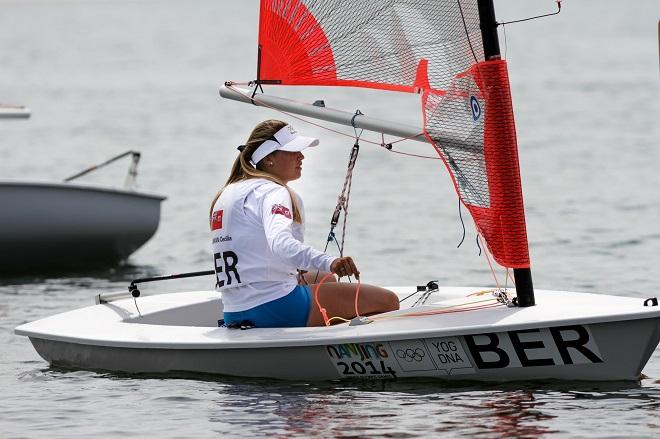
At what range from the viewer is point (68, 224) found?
12000 millimetres

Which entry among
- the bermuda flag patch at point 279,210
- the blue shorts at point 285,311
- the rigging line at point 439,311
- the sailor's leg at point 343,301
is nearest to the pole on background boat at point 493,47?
the rigging line at point 439,311

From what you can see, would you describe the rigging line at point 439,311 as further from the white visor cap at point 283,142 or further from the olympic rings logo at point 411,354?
the white visor cap at point 283,142

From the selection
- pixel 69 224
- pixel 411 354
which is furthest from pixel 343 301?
pixel 69 224

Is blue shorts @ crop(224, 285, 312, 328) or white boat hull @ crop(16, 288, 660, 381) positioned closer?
white boat hull @ crop(16, 288, 660, 381)

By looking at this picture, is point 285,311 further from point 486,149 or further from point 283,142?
point 486,149

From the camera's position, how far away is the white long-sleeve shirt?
24.0 feet

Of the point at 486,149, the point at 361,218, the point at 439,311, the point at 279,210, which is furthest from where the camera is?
the point at 361,218

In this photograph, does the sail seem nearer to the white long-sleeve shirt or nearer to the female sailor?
the female sailor

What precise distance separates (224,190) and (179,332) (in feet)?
2.50

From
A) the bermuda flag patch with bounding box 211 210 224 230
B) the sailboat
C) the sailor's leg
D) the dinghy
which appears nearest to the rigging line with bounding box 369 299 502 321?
the sailboat

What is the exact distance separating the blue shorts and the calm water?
0.31m

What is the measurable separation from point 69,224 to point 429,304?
470 centimetres

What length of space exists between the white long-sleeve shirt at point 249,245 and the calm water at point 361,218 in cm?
47

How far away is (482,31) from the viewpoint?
7.25 meters
